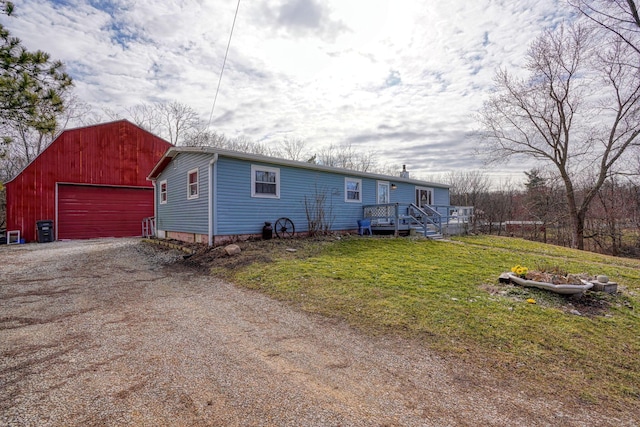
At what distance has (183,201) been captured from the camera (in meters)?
11.0

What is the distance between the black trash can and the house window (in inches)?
301

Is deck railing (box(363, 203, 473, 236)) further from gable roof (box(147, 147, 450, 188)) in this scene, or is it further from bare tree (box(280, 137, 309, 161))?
A: bare tree (box(280, 137, 309, 161))

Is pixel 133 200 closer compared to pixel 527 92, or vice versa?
pixel 133 200

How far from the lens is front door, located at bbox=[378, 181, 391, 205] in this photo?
14.7m

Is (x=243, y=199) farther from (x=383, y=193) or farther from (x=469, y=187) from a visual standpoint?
(x=469, y=187)

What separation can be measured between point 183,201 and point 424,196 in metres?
12.9

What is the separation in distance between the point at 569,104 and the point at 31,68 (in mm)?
22196

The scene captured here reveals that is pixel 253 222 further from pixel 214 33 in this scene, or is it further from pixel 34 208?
pixel 34 208

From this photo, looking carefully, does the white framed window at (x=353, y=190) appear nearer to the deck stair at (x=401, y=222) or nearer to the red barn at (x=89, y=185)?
the deck stair at (x=401, y=222)

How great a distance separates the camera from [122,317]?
4035mm

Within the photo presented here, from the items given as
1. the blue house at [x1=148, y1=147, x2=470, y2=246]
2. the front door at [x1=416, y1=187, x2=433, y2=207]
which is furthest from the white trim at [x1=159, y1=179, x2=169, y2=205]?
the front door at [x1=416, y1=187, x2=433, y2=207]

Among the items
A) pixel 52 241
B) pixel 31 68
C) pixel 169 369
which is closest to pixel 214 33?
pixel 31 68

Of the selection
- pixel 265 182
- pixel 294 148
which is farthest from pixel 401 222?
pixel 294 148

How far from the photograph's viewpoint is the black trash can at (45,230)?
1305 cm
